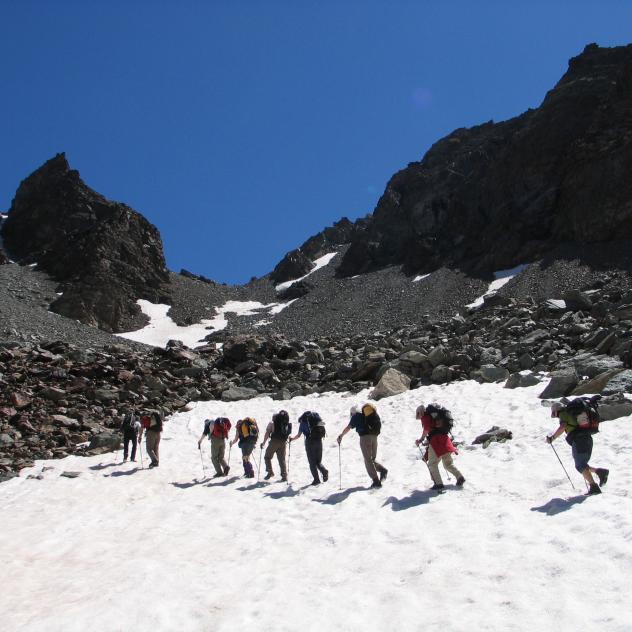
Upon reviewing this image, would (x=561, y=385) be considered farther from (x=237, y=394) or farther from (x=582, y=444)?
(x=237, y=394)

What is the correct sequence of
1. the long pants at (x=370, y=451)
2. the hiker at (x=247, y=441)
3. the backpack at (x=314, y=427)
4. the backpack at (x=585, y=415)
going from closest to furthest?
the backpack at (x=585, y=415) → the long pants at (x=370, y=451) → the backpack at (x=314, y=427) → the hiker at (x=247, y=441)

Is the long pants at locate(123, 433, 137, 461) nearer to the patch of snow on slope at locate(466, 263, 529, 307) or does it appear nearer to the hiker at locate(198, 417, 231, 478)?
the hiker at locate(198, 417, 231, 478)

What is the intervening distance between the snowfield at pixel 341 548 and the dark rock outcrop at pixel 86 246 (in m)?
56.6

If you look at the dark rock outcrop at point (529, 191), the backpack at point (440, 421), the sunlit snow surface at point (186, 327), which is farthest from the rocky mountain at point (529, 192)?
the backpack at point (440, 421)

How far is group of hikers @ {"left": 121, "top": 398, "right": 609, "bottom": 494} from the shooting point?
27.0 ft

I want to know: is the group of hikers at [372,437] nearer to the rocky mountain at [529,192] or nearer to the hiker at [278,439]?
the hiker at [278,439]

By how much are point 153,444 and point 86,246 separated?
69900mm

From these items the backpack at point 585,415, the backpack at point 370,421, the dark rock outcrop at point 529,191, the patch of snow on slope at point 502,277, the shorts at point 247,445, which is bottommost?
the backpack at point 585,415

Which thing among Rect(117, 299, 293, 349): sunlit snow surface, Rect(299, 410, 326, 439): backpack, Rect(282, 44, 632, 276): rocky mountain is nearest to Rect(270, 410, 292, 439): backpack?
Rect(299, 410, 326, 439): backpack

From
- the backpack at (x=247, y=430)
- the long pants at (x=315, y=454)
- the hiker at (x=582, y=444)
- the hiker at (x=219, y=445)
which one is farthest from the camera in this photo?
the hiker at (x=219, y=445)

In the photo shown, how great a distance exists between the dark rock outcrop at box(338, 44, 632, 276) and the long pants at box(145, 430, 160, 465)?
2140 inches

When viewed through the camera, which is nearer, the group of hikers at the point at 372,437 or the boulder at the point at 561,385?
the group of hikers at the point at 372,437

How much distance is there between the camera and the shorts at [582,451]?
8031 millimetres

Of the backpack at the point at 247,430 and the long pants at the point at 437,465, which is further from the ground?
the backpack at the point at 247,430
